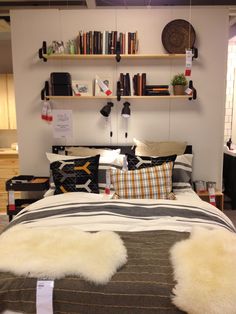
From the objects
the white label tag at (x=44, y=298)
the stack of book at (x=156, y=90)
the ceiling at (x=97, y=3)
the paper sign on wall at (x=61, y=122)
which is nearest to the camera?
the white label tag at (x=44, y=298)

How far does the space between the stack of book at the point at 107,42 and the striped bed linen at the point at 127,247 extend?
5.41 feet

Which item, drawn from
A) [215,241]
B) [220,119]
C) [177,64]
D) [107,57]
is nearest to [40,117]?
[107,57]

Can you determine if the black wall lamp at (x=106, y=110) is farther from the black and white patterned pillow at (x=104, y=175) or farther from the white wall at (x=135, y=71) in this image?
the black and white patterned pillow at (x=104, y=175)

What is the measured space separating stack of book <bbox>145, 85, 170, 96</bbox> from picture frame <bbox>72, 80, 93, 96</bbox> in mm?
606

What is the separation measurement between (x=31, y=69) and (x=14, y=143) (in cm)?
191

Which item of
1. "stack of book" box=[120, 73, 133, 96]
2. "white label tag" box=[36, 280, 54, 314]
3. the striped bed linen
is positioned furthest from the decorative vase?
"white label tag" box=[36, 280, 54, 314]

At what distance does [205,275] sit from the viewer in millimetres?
1351

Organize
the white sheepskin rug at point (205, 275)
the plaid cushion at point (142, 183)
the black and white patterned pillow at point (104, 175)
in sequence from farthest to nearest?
the black and white patterned pillow at point (104, 175) → the plaid cushion at point (142, 183) → the white sheepskin rug at point (205, 275)

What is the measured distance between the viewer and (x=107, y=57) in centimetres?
329

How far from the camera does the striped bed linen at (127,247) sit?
135cm

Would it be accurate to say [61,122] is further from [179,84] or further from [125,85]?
[179,84]

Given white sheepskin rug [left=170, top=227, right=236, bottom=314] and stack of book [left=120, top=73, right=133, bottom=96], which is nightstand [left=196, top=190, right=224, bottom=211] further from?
white sheepskin rug [left=170, top=227, right=236, bottom=314]

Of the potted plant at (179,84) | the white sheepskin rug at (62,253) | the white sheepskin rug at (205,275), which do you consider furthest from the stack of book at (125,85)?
the white sheepskin rug at (205,275)

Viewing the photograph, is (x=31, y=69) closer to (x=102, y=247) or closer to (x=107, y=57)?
(x=107, y=57)
